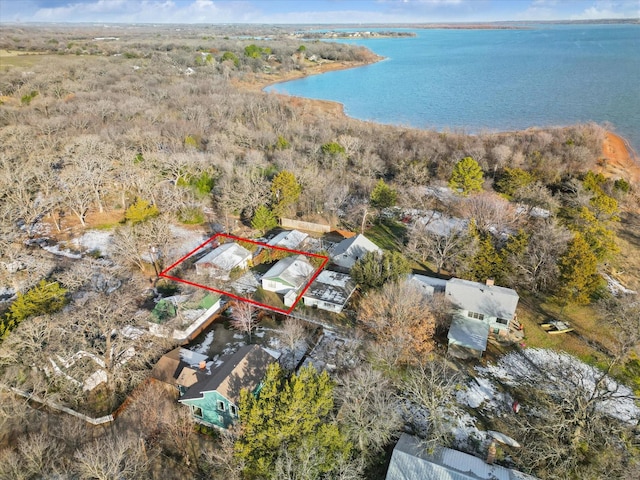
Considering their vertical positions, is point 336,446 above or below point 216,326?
above

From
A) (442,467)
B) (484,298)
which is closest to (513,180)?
(484,298)

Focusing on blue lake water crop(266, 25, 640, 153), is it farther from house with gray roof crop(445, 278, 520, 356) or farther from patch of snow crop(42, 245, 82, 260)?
patch of snow crop(42, 245, 82, 260)

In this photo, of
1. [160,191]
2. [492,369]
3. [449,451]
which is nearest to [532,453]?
[449,451]

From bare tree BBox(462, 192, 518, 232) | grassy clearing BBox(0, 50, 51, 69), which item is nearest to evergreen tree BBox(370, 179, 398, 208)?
bare tree BBox(462, 192, 518, 232)

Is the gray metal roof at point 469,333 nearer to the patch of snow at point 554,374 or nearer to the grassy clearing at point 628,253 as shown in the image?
the patch of snow at point 554,374

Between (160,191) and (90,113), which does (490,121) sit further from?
(90,113)

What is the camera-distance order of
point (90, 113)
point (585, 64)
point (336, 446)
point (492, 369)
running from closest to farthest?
point (336, 446), point (492, 369), point (90, 113), point (585, 64)

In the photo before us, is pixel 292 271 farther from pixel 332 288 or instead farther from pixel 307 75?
pixel 307 75

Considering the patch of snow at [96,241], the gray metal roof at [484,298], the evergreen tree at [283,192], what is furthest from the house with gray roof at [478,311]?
the patch of snow at [96,241]

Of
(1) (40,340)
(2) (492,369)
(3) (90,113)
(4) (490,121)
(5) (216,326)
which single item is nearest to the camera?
(1) (40,340)
